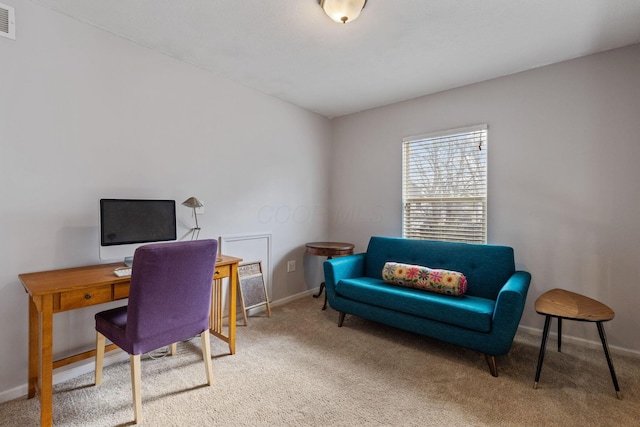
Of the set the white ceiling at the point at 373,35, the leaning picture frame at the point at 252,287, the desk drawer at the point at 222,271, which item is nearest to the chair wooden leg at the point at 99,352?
the desk drawer at the point at 222,271

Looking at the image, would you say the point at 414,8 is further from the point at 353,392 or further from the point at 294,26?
the point at 353,392

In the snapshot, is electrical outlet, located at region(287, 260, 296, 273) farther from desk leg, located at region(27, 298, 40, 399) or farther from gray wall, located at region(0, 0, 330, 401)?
desk leg, located at region(27, 298, 40, 399)

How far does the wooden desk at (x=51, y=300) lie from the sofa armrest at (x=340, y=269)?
1.65 m

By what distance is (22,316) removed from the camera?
1.84 m

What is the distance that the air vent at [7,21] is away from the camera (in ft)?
5.76

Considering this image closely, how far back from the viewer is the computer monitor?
194cm

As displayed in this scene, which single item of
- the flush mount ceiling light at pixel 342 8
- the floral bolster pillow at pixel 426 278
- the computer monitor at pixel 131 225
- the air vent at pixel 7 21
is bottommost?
the floral bolster pillow at pixel 426 278

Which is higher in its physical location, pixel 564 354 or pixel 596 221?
pixel 596 221

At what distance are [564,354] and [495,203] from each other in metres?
1.32

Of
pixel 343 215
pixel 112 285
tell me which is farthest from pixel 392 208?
pixel 112 285

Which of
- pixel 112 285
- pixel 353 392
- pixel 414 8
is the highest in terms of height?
pixel 414 8

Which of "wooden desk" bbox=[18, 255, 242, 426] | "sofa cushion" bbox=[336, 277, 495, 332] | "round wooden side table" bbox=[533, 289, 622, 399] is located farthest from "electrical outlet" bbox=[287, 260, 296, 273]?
"round wooden side table" bbox=[533, 289, 622, 399]

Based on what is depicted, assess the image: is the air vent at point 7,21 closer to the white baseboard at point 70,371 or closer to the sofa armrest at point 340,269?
the white baseboard at point 70,371

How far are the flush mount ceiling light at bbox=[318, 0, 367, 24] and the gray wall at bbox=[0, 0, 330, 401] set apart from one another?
144 cm
